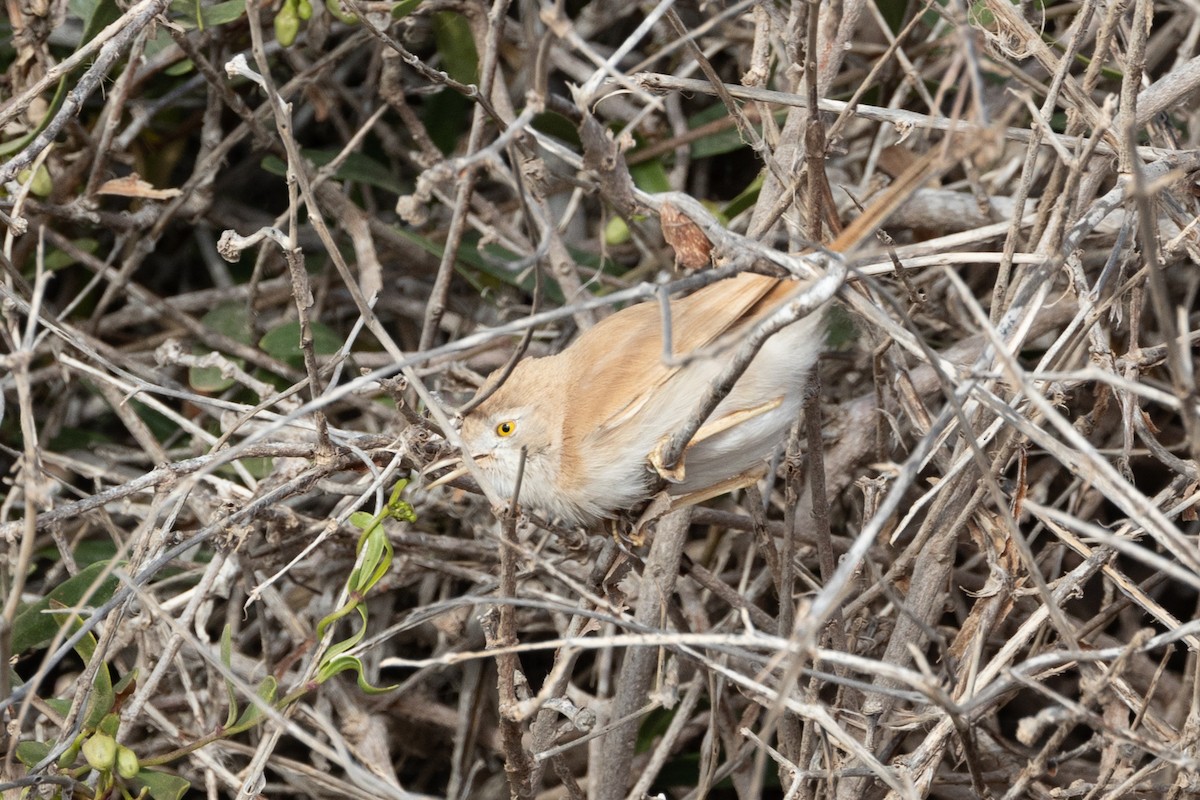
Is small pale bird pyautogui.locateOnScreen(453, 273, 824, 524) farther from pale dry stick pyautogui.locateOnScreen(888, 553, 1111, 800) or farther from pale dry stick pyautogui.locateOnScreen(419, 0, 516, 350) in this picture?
pale dry stick pyautogui.locateOnScreen(888, 553, 1111, 800)

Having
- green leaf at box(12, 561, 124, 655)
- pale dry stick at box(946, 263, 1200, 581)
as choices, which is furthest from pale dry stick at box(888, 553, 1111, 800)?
green leaf at box(12, 561, 124, 655)

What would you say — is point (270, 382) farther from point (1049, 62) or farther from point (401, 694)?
point (1049, 62)

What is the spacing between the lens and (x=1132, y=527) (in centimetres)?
256

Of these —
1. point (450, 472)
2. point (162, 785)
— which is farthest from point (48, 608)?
point (450, 472)

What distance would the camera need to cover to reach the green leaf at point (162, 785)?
248 cm

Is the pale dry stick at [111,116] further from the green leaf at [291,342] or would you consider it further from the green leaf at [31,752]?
the green leaf at [31,752]

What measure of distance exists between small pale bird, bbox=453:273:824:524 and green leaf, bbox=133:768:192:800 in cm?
95

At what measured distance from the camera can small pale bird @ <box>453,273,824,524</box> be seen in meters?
2.60

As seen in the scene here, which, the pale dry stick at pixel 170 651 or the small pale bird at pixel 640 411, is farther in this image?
the small pale bird at pixel 640 411

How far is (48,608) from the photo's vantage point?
279 cm

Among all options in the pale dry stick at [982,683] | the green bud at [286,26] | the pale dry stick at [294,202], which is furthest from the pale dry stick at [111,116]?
the pale dry stick at [982,683]

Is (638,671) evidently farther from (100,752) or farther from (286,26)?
(286,26)

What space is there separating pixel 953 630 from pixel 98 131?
2.92 meters

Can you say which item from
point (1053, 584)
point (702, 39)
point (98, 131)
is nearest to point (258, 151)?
point (98, 131)
